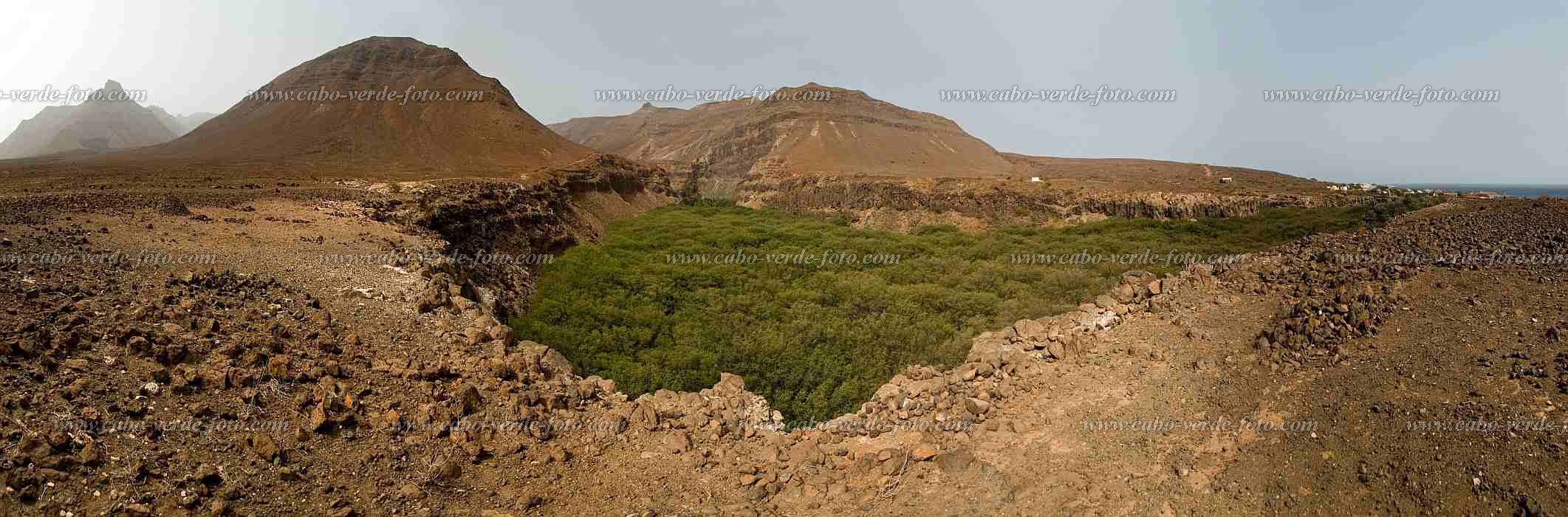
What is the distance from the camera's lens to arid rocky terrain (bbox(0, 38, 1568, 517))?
A: 17.7 feet

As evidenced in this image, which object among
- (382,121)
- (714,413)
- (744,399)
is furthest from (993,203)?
(382,121)

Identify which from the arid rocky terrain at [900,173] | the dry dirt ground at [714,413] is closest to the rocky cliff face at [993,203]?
the arid rocky terrain at [900,173]

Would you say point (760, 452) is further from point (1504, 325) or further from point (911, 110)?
point (911, 110)

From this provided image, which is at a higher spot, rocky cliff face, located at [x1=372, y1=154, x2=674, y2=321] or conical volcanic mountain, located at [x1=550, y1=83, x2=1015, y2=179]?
conical volcanic mountain, located at [x1=550, y1=83, x2=1015, y2=179]

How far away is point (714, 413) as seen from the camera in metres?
9.20

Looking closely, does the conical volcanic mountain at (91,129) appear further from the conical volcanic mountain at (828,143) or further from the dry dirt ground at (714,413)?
the dry dirt ground at (714,413)

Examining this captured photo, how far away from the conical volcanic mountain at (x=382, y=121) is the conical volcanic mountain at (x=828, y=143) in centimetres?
2012

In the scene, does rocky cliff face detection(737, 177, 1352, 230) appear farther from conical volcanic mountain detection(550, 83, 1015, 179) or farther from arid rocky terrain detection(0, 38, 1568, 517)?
arid rocky terrain detection(0, 38, 1568, 517)

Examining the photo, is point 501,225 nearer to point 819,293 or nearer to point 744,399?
point 819,293

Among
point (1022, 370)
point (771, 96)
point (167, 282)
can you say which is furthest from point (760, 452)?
point (771, 96)

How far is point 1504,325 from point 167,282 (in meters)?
16.9

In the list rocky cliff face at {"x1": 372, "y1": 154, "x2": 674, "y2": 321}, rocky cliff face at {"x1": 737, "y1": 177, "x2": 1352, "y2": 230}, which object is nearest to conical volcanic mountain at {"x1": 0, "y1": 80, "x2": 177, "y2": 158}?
rocky cliff face at {"x1": 372, "y1": 154, "x2": 674, "y2": 321}

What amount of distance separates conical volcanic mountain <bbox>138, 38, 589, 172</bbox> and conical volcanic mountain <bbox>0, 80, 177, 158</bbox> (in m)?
54.4

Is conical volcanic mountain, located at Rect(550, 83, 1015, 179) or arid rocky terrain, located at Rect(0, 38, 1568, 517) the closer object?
arid rocky terrain, located at Rect(0, 38, 1568, 517)
